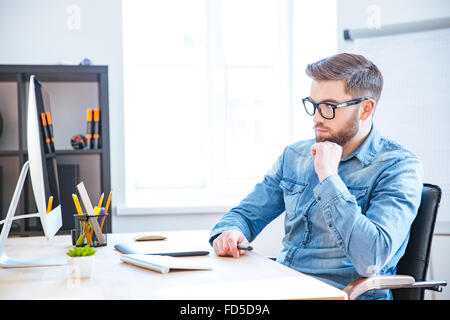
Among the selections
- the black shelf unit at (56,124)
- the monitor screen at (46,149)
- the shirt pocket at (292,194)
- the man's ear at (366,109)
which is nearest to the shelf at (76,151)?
the black shelf unit at (56,124)

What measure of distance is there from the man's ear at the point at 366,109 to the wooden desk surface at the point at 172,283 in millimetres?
592

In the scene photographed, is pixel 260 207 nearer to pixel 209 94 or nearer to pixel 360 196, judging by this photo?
pixel 360 196

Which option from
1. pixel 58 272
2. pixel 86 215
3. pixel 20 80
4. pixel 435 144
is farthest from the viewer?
pixel 20 80

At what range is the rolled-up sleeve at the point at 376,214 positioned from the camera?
1.31 m

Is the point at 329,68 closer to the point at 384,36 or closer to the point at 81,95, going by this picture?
the point at 384,36

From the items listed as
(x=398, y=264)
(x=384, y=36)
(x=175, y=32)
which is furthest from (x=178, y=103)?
(x=398, y=264)

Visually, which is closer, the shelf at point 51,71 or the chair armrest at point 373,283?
the chair armrest at point 373,283

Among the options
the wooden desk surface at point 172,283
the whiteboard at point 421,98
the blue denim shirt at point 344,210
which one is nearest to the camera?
the wooden desk surface at point 172,283

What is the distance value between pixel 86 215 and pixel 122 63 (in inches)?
68.5

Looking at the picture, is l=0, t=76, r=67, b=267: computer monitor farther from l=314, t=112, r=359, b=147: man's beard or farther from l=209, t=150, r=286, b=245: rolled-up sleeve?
l=314, t=112, r=359, b=147: man's beard

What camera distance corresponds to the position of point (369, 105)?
1588 millimetres

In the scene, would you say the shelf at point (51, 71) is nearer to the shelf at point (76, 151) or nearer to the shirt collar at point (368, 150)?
the shelf at point (76, 151)

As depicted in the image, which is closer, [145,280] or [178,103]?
[145,280]

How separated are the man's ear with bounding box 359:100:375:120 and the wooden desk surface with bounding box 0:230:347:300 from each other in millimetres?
592
